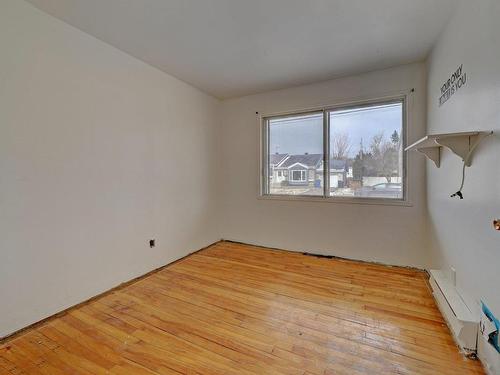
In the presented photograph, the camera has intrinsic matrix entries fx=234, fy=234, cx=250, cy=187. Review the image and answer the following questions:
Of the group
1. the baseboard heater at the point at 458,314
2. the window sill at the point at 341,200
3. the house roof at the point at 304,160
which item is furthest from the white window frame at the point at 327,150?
the baseboard heater at the point at 458,314

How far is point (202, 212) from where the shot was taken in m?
3.82

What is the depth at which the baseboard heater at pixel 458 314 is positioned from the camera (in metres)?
1.51

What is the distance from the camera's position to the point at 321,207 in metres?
3.42

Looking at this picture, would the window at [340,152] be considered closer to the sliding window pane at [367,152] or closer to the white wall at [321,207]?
the sliding window pane at [367,152]

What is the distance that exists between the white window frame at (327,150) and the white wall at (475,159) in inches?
24.9

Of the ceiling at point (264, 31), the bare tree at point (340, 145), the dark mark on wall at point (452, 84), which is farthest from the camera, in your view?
the bare tree at point (340, 145)

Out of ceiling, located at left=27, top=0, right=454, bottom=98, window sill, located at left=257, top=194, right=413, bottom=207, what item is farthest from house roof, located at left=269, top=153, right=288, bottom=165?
ceiling, located at left=27, top=0, right=454, bottom=98

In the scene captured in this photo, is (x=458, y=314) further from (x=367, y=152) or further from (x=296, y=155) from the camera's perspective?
(x=296, y=155)

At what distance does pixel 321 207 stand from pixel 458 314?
6.39ft

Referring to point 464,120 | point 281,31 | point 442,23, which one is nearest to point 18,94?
point 281,31

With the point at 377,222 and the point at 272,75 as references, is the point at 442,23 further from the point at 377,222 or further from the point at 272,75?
the point at 377,222

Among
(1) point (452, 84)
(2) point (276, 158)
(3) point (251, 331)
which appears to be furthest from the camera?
(2) point (276, 158)

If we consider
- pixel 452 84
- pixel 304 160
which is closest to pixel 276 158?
pixel 304 160

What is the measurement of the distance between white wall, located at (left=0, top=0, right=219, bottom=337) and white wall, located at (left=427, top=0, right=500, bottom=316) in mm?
3014
